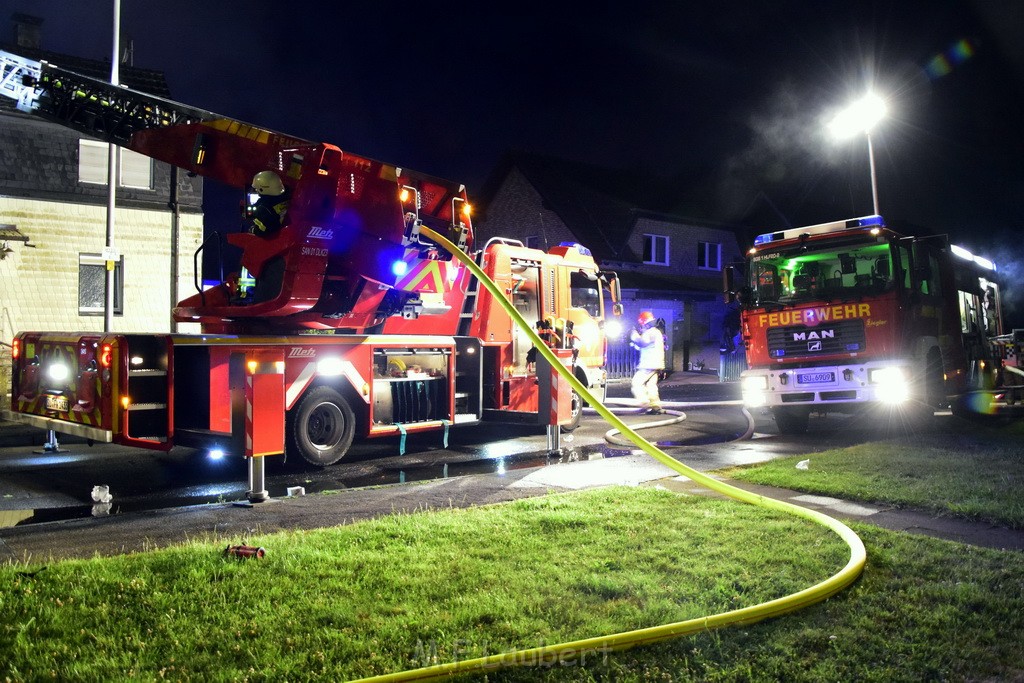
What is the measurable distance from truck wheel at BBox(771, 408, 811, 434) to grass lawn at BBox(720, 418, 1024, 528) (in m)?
2.01

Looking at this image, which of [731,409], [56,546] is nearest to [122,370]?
[56,546]

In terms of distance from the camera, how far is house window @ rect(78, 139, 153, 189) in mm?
18944

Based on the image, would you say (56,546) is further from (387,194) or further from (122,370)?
(387,194)

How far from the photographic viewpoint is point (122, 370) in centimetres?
745

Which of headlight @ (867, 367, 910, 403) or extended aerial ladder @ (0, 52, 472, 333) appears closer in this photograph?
extended aerial ladder @ (0, 52, 472, 333)

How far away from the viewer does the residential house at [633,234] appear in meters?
30.3

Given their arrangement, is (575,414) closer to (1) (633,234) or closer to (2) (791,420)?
(2) (791,420)

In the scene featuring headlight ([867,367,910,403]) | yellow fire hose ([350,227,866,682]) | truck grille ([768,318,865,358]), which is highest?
truck grille ([768,318,865,358])

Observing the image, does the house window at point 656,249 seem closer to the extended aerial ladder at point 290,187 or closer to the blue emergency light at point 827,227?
the blue emergency light at point 827,227

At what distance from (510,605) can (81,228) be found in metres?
18.4

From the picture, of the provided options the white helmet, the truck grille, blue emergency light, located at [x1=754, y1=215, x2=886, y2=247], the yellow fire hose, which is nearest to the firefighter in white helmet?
the white helmet

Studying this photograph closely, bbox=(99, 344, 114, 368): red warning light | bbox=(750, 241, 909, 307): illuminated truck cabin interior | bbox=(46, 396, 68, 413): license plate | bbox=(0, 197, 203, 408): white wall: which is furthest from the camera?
bbox=(0, 197, 203, 408): white wall

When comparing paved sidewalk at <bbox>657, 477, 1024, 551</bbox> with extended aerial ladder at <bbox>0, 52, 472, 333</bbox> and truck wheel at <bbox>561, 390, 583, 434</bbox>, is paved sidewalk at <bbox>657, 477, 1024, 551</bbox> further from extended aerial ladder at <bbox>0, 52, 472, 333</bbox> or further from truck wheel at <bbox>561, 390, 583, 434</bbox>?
truck wheel at <bbox>561, 390, 583, 434</bbox>

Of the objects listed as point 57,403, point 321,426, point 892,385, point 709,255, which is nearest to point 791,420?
point 892,385
